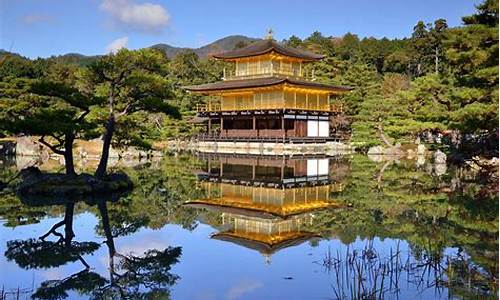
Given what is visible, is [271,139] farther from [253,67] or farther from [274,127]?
[253,67]

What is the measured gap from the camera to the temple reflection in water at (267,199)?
33.1 ft

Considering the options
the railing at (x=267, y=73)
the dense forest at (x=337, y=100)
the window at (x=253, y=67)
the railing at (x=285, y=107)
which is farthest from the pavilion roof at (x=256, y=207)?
the window at (x=253, y=67)

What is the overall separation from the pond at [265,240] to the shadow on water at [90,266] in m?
0.02

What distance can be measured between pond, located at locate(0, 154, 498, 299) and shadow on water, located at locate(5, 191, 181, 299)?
0.02 m

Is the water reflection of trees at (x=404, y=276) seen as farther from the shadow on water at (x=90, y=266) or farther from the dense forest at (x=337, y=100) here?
the dense forest at (x=337, y=100)

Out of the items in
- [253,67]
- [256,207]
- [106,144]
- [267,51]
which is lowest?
[256,207]

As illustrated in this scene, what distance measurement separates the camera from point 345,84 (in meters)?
44.5

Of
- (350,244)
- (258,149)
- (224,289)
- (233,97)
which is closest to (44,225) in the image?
(224,289)

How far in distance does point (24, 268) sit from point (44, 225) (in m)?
3.27

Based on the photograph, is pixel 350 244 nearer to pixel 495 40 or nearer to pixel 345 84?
pixel 495 40

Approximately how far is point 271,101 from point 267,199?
966 inches

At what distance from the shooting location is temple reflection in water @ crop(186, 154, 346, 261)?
10102 mm

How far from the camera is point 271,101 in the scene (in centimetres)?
3888

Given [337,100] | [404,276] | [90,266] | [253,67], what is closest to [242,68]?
[253,67]
